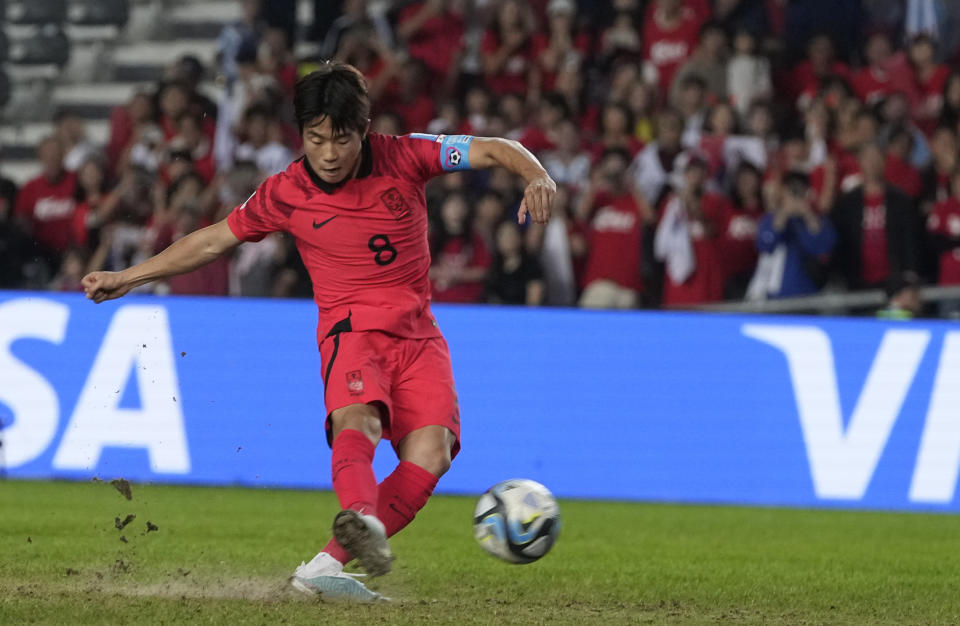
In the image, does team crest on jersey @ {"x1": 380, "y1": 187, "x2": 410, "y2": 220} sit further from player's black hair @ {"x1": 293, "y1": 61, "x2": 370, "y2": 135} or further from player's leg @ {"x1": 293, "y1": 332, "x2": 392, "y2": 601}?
player's leg @ {"x1": 293, "y1": 332, "x2": 392, "y2": 601}

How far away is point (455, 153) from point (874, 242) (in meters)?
7.58

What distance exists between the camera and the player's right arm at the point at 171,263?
603 centimetres

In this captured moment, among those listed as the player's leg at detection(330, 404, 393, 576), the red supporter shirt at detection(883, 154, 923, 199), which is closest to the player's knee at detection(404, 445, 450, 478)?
the player's leg at detection(330, 404, 393, 576)

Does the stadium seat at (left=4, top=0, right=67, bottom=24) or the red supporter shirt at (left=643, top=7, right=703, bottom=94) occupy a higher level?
the stadium seat at (left=4, top=0, right=67, bottom=24)

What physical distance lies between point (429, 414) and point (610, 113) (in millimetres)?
8367

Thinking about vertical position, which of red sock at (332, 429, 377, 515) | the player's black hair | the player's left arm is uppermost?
the player's black hair

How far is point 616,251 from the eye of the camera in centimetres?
1302

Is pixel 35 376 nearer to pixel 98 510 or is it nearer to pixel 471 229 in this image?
pixel 98 510

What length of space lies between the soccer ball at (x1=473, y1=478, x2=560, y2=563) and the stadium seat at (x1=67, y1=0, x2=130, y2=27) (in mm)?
12400

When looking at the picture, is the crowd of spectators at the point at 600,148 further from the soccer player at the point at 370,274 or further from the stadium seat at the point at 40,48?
the soccer player at the point at 370,274

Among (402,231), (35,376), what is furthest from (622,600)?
(35,376)

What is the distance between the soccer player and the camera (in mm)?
5797

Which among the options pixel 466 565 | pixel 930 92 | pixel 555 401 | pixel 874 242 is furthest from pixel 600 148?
Result: pixel 466 565

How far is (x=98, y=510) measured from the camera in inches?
387
